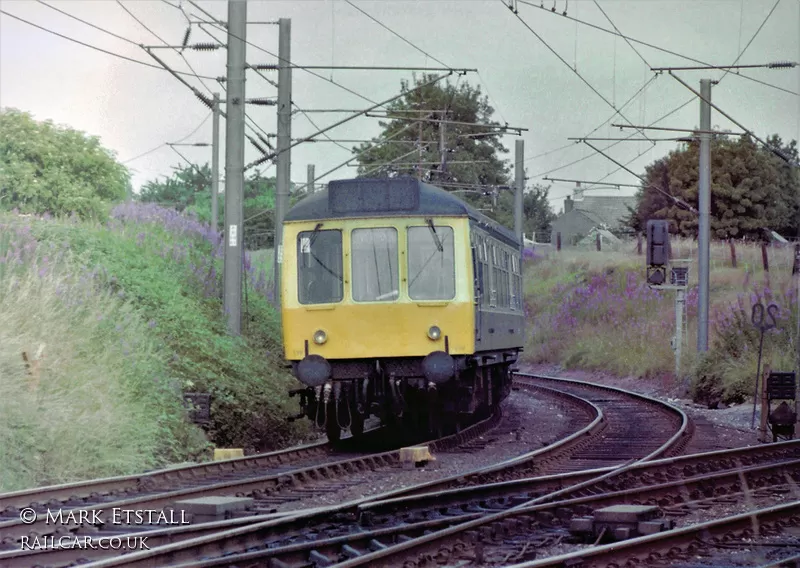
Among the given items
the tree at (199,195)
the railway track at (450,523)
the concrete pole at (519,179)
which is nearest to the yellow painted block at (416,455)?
the railway track at (450,523)

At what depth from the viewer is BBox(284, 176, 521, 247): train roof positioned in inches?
603

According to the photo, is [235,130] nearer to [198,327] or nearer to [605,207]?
[198,327]

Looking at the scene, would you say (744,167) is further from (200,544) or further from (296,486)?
(200,544)

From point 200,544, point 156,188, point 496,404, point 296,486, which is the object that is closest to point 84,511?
point 200,544

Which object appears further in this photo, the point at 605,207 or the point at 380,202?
the point at 605,207

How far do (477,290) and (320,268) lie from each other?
1.87 m

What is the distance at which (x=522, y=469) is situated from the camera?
1371cm

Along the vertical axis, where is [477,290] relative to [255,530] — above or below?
above

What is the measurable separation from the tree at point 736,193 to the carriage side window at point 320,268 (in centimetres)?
4322

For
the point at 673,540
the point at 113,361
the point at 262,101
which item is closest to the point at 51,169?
the point at 262,101

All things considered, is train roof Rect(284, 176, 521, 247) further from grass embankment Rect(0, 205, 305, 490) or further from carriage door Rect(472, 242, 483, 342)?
grass embankment Rect(0, 205, 305, 490)

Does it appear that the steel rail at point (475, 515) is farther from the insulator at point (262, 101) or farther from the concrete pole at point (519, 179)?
the concrete pole at point (519, 179)

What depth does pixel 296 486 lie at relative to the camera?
1212 centimetres

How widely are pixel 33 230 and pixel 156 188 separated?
158ft
